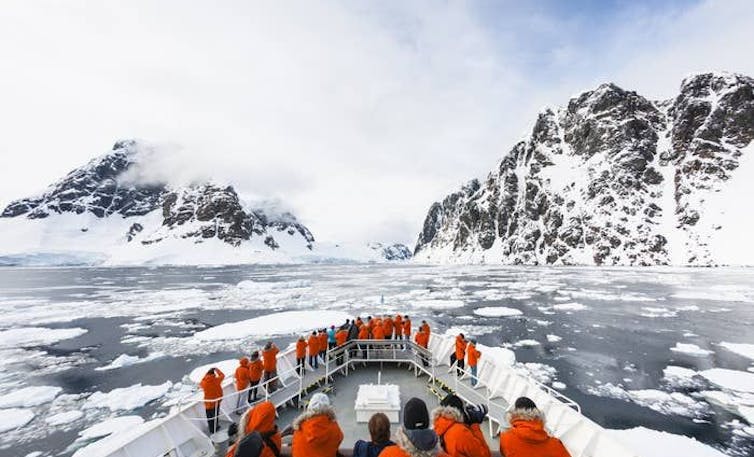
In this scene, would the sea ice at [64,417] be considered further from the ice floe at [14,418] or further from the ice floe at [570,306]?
the ice floe at [570,306]

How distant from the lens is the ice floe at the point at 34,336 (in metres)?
24.0

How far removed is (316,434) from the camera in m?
3.75

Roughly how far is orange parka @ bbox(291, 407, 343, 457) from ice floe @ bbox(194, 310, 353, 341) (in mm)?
21682

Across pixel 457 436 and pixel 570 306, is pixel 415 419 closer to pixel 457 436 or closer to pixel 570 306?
pixel 457 436

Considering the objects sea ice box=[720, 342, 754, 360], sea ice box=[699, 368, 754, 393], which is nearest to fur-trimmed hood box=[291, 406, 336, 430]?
sea ice box=[699, 368, 754, 393]

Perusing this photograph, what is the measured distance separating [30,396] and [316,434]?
60.5 ft

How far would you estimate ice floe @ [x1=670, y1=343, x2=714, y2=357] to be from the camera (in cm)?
1853

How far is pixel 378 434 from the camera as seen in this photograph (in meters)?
3.32

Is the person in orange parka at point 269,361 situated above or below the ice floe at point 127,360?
above

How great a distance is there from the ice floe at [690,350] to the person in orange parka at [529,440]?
2134cm

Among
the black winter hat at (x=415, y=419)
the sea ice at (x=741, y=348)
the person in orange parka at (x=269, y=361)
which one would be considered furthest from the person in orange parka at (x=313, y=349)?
the sea ice at (x=741, y=348)

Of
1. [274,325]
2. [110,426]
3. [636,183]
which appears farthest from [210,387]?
[636,183]

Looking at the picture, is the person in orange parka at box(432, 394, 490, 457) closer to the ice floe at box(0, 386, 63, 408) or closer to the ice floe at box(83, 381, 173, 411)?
the ice floe at box(83, 381, 173, 411)

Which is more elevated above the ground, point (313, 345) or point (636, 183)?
point (636, 183)
